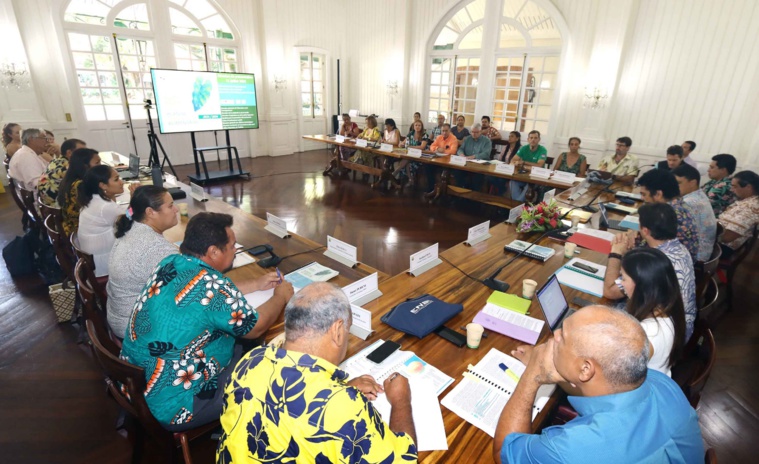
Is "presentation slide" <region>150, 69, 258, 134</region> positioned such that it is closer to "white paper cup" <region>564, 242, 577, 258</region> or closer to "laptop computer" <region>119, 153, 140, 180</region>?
"laptop computer" <region>119, 153, 140, 180</region>

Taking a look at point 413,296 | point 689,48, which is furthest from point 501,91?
point 413,296

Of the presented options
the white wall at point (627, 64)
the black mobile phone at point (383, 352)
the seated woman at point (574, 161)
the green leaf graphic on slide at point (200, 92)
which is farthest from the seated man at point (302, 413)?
the white wall at point (627, 64)

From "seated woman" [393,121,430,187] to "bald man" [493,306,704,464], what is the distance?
5.47 meters

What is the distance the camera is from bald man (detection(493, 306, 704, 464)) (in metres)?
0.92

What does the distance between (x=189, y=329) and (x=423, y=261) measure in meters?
1.29

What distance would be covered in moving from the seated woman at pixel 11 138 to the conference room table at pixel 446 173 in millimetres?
4268

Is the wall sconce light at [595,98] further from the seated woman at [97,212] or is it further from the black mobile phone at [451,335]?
the seated woman at [97,212]

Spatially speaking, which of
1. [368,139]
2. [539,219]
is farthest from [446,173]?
[539,219]

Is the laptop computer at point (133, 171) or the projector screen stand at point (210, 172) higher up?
the laptop computer at point (133, 171)

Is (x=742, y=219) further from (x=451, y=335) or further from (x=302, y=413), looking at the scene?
(x=302, y=413)

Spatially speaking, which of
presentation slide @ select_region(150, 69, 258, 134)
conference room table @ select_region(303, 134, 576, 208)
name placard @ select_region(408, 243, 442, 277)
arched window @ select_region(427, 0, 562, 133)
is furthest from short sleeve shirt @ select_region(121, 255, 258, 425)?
arched window @ select_region(427, 0, 562, 133)

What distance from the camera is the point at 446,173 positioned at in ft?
18.4

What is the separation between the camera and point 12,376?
2.24 metres

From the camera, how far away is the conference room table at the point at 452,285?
1.19m
